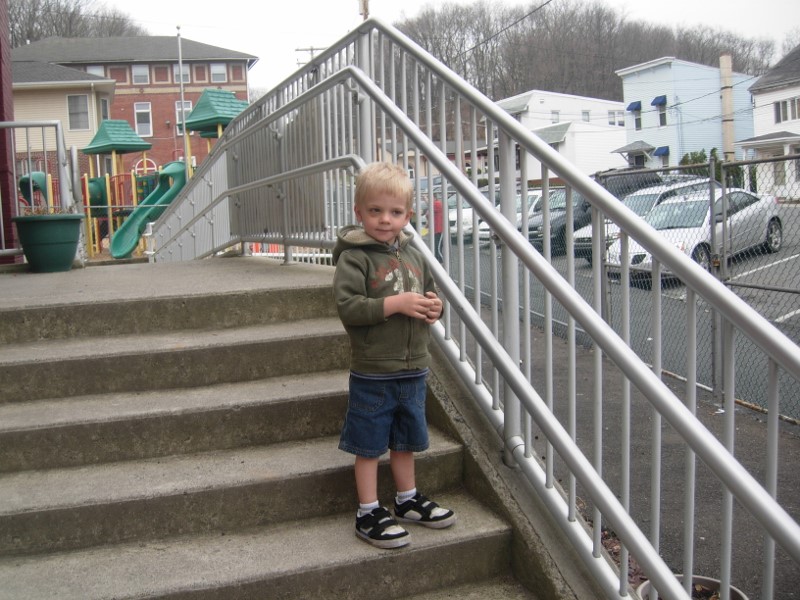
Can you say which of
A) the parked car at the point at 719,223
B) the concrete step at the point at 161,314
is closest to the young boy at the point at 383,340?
the concrete step at the point at 161,314

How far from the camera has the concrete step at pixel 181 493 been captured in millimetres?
2516

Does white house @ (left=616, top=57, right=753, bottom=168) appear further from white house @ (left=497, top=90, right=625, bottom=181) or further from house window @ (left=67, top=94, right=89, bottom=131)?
house window @ (left=67, top=94, right=89, bottom=131)

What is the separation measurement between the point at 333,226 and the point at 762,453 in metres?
2.86

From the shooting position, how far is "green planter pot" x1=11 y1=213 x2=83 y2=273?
5.60m

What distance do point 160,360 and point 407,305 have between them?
50.5 inches

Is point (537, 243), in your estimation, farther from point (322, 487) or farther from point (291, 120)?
point (322, 487)

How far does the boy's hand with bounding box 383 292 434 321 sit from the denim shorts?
0.24 metres

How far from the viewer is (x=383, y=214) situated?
2.51m

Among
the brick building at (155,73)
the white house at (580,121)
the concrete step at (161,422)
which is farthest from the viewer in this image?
the brick building at (155,73)

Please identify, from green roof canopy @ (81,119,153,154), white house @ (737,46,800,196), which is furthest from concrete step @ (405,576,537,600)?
white house @ (737,46,800,196)

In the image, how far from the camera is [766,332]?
1.59 meters

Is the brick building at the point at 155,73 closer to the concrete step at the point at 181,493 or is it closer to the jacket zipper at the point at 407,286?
the concrete step at the point at 181,493

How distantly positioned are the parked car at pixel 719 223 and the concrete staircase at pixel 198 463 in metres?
2.48

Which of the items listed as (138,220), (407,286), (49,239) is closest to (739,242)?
(407,286)
